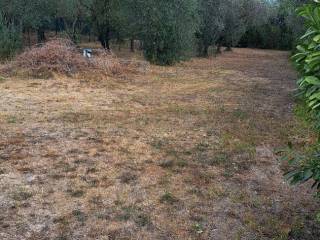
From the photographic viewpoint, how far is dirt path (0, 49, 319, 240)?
3354mm

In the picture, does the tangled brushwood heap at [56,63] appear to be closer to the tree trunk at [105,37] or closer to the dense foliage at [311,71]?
the tree trunk at [105,37]

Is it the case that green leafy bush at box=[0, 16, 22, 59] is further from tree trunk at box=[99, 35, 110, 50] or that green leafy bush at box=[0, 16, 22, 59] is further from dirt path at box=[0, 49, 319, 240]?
tree trunk at box=[99, 35, 110, 50]

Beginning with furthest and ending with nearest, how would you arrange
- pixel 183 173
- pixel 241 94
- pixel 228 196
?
pixel 241 94, pixel 183 173, pixel 228 196

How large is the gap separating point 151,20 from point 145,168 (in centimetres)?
1078

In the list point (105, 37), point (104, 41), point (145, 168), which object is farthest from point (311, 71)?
point (104, 41)

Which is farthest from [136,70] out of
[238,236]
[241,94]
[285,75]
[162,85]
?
[238,236]

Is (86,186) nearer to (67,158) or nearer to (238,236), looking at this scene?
(67,158)

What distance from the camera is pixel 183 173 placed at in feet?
14.7

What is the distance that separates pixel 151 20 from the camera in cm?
1453

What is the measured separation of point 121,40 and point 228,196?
768 inches

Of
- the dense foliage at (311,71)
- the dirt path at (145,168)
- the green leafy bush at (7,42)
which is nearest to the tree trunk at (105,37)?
the green leafy bush at (7,42)

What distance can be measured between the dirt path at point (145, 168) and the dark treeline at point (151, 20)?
18.9 ft

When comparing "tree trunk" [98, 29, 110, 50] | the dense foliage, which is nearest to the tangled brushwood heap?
"tree trunk" [98, 29, 110, 50]

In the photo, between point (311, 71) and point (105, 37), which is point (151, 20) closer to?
point (105, 37)
